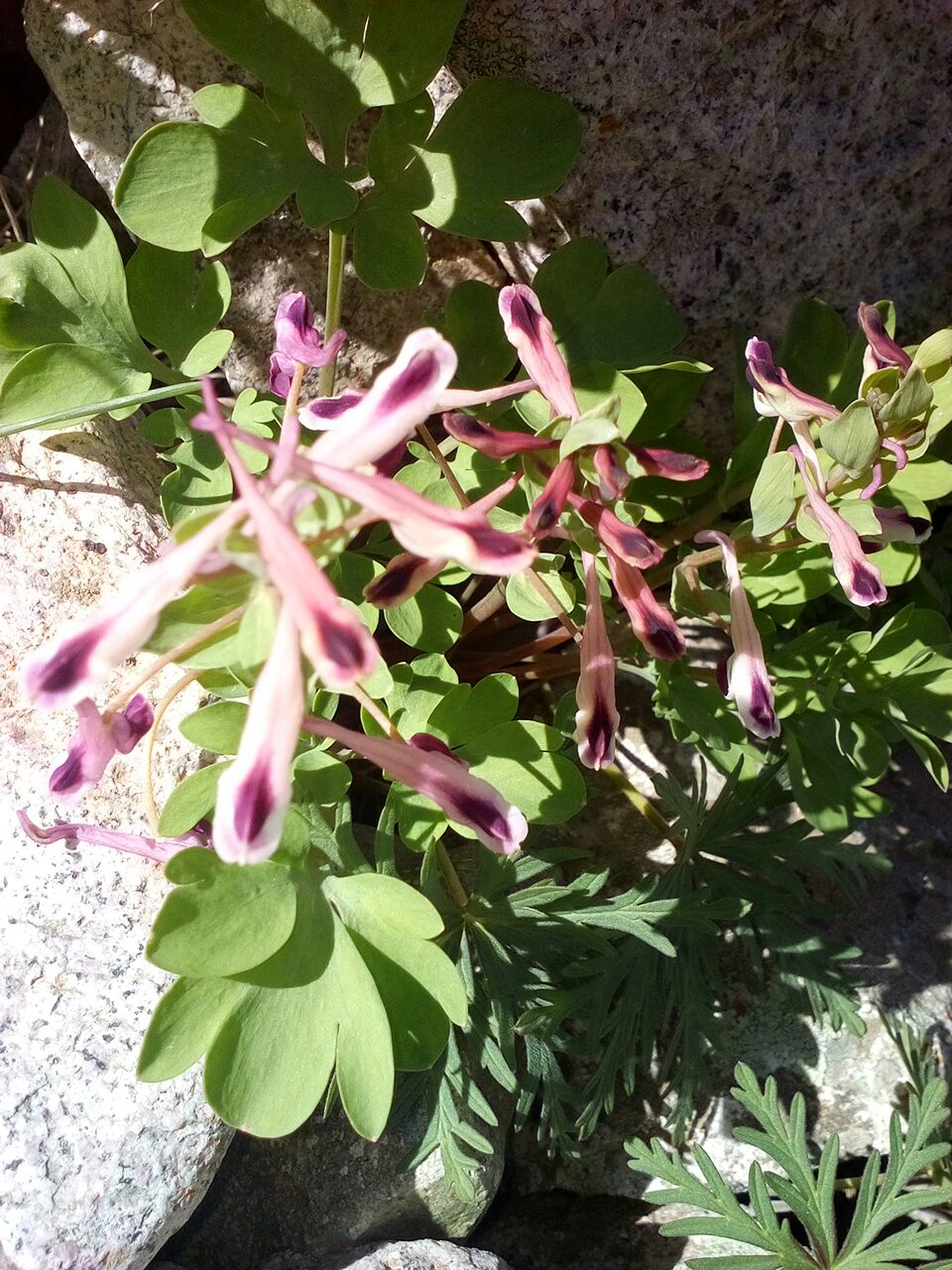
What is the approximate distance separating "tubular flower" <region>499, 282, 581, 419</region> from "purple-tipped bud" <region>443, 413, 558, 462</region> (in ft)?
0.30

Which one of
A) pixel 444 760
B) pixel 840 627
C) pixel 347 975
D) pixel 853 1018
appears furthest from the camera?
pixel 840 627

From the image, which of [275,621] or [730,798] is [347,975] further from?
[730,798]

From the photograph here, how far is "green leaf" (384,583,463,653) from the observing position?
1803 millimetres

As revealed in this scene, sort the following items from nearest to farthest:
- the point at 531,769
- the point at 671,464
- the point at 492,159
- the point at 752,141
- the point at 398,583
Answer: the point at 398,583 < the point at 671,464 < the point at 531,769 < the point at 492,159 < the point at 752,141

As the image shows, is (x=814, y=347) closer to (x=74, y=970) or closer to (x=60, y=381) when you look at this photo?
(x=60, y=381)

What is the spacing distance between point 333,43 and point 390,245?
32 centimetres

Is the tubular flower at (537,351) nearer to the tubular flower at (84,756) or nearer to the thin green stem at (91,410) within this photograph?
the thin green stem at (91,410)

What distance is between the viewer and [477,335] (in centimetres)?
198

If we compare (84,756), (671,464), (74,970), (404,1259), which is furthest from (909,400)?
(404,1259)

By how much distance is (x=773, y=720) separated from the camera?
4.99ft

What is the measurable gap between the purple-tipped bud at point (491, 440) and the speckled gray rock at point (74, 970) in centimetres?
89

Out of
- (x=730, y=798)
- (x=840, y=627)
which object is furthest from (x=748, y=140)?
(x=730, y=798)

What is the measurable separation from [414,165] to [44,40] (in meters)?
0.82

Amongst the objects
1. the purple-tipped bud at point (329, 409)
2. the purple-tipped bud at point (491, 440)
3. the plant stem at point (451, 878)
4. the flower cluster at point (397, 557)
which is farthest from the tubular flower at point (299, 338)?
the plant stem at point (451, 878)
